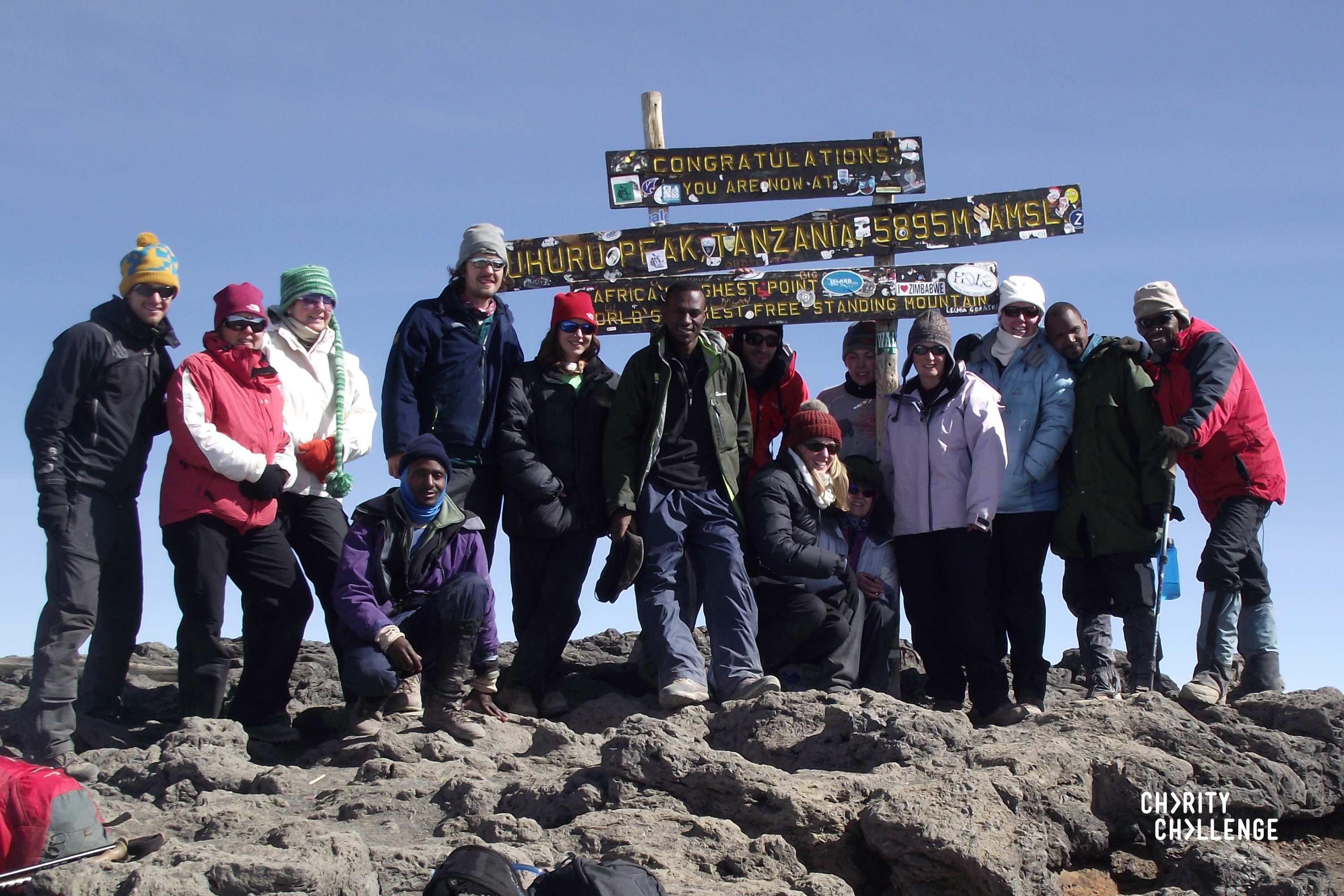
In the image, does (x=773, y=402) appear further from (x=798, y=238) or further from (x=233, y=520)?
(x=233, y=520)

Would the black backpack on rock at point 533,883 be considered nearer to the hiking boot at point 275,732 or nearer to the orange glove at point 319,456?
the hiking boot at point 275,732

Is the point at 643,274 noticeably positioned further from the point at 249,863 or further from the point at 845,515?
the point at 249,863

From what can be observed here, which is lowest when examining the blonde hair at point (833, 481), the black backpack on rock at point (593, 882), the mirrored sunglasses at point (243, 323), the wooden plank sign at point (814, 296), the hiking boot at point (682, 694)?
the black backpack on rock at point (593, 882)

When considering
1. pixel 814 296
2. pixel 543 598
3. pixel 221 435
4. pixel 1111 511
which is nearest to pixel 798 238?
pixel 814 296

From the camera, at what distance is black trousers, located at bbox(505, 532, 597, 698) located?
7191 millimetres

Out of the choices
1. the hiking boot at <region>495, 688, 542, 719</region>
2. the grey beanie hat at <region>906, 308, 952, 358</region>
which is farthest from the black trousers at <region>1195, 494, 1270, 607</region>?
the hiking boot at <region>495, 688, 542, 719</region>

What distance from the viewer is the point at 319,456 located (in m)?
6.98

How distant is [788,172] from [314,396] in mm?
3738

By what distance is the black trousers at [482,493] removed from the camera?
7.10 meters

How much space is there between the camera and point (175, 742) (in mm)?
6211

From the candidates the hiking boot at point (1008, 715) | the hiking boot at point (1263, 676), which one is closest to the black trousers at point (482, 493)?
the hiking boot at point (1008, 715)

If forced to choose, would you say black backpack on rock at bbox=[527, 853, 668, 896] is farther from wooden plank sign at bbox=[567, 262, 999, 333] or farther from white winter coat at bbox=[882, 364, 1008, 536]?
wooden plank sign at bbox=[567, 262, 999, 333]

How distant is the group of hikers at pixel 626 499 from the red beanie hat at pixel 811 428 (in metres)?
0.02

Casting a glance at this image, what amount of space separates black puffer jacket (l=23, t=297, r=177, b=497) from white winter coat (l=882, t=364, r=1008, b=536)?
4.14m
